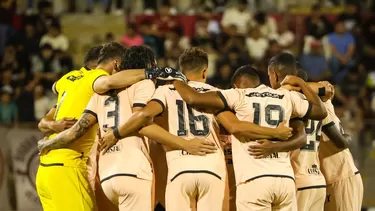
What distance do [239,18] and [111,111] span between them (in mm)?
10900

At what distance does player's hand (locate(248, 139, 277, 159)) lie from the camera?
8.29 meters

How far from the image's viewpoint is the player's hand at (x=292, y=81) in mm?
8852

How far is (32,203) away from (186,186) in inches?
256

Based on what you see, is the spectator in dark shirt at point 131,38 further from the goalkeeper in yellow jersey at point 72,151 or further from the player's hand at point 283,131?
the player's hand at point 283,131

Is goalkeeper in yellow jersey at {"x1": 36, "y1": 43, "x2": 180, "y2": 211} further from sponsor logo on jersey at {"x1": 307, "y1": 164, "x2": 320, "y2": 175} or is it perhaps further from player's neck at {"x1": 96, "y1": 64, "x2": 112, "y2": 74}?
sponsor logo on jersey at {"x1": 307, "y1": 164, "x2": 320, "y2": 175}

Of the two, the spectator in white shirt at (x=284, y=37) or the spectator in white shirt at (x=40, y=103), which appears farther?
the spectator in white shirt at (x=284, y=37)

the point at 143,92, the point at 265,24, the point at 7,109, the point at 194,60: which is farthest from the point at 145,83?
the point at 265,24

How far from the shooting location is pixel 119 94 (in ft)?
28.7

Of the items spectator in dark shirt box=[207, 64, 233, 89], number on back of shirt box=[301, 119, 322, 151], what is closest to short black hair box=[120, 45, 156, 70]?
number on back of shirt box=[301, 119, 322, 151]

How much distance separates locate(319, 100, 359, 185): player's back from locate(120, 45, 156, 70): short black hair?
7.26ft

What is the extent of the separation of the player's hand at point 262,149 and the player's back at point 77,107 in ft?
6.11

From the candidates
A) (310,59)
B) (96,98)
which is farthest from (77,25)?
(96,98)

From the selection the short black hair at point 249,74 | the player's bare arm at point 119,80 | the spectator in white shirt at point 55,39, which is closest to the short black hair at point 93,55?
the player's bare arm at point 119,80

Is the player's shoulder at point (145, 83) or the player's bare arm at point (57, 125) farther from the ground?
the player's shoulder at point (145, 83)
